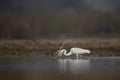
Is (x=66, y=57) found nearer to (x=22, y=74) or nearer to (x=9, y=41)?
(x=9, y=41)

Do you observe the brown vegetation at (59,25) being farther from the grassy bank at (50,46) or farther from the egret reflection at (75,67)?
the egret reflection at (75,67)

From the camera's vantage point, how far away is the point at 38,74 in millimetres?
2701

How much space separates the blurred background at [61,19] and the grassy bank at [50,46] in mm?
84

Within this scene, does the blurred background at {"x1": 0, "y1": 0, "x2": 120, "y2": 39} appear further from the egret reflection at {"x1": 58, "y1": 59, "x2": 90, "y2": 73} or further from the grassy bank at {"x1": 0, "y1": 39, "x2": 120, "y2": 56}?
the egret reflection at {"x1": 58, "y1": 59, "x2": 90, "y2": 73}

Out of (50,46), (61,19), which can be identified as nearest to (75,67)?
(50,46)

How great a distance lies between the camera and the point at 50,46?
4664mm

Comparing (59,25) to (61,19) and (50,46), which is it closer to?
(61,19)

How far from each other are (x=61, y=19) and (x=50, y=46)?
1.44ft

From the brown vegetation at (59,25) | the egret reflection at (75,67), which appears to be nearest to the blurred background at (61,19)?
the brown vegetation at (59,25)

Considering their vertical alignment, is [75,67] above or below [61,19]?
below

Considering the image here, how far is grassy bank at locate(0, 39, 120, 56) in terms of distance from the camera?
15.1ft

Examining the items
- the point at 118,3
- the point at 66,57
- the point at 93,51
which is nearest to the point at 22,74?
the point at 66,57

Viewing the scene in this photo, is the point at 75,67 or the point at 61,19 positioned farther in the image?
the point at 61,19

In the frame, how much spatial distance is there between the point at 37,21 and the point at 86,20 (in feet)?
2.42
